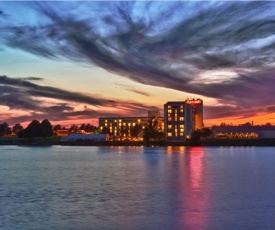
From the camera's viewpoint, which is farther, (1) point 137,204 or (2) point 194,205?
(1) point 137,204

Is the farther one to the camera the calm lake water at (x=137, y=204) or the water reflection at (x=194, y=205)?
the calm lake water at (x=137, y=204)

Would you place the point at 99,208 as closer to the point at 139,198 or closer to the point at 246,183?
the point at 139,198

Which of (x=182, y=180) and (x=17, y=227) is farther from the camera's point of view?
(x=182, y=180)

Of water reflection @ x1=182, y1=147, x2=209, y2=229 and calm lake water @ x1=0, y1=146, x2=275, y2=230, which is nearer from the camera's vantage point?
water reflection @ x1=182, y1=147, x2=209, y2=229

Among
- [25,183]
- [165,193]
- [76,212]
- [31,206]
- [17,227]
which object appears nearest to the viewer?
[17,227]

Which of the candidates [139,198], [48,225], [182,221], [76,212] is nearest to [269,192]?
[139,198]

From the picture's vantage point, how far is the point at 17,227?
27.9 metres

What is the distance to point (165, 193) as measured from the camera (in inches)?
1726

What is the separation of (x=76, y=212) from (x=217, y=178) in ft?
101

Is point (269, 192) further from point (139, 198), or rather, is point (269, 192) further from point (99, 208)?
point (99, 208)

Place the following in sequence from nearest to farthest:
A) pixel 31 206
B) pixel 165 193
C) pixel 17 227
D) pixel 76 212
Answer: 1. pixel 17 227
2. pixel 76 212
3. pixel 31 206
4. pixel 165 193

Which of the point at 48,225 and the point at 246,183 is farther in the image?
the point at 246,183

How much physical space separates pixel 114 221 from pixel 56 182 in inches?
1026

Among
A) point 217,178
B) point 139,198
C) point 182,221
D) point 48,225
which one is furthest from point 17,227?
point 217,178
